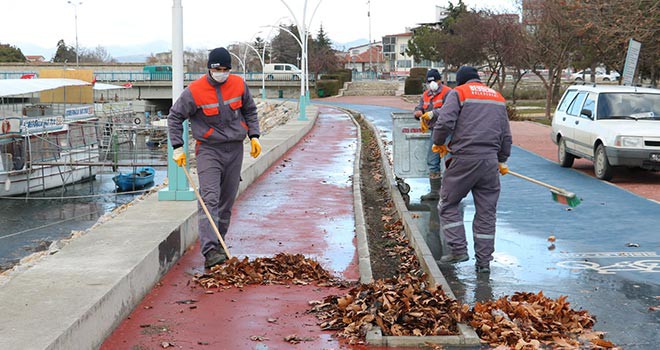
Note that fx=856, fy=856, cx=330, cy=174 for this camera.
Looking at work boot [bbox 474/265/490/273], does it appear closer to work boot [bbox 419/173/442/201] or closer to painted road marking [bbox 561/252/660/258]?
painted road marking [bbox 561/252/660/258]

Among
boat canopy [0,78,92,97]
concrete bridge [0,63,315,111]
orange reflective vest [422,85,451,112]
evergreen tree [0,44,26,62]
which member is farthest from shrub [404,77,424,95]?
evergreen tree [0,44,26,62]

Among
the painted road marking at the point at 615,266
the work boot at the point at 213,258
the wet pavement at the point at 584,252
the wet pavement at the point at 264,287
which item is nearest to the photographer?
the wet pavement at the point at 264,287

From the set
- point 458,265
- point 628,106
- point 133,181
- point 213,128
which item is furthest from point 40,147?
point 458,265

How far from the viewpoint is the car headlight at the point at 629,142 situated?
15023 mm

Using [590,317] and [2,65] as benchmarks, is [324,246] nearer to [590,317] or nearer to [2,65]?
[590,317]

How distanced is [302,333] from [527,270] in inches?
132

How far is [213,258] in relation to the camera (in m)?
7.94

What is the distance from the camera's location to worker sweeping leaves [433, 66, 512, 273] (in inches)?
328

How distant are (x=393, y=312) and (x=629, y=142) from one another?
33.7ft

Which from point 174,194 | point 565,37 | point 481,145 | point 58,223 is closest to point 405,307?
point 481,145

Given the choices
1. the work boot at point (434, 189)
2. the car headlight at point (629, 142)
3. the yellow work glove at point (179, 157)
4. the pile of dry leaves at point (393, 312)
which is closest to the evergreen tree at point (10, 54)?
the car headlight at point (629, 142)

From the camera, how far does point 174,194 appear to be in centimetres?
1066

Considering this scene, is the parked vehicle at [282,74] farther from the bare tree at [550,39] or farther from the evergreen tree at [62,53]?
the evergreen tree at [62,53]

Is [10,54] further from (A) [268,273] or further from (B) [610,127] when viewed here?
(A) [268,273]
